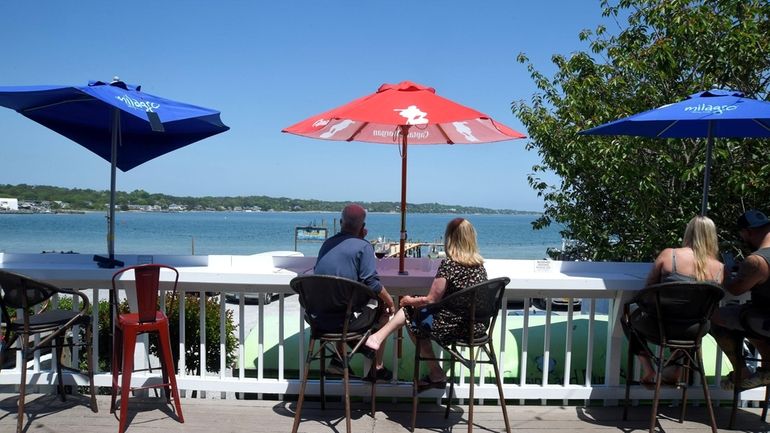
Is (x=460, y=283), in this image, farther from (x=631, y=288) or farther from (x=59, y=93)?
(x=59, y=93)

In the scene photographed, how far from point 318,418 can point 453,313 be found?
1.05 meters

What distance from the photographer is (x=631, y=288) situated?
3414 mm

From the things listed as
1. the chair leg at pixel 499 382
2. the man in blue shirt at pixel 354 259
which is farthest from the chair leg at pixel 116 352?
the chair leg at pixel 499 382

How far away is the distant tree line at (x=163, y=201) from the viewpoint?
62775 mm

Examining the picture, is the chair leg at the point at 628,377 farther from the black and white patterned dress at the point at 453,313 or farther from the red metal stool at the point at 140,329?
the red metal stool at the point at 140,329

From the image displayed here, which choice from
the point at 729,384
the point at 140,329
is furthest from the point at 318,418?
the point at 729,384

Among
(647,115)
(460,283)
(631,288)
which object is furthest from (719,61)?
(460,283)

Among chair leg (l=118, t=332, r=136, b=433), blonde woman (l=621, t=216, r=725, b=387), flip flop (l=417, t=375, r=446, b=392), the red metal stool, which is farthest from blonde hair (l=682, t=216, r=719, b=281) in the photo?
chair leg (l=118, t=332, r=136, b=433)

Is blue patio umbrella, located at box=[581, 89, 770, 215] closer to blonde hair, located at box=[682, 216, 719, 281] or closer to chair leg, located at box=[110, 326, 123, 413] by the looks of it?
blonde hair, located at box=[682, 216, 719, 281]

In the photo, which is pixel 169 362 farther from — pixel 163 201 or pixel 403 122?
pixel 163 201

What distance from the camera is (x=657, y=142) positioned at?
20.5ft

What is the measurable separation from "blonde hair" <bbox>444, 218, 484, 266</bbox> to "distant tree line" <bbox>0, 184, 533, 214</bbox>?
142cm

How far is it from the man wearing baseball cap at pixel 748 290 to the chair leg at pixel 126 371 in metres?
3.20

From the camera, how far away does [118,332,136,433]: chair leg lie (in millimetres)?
2959
